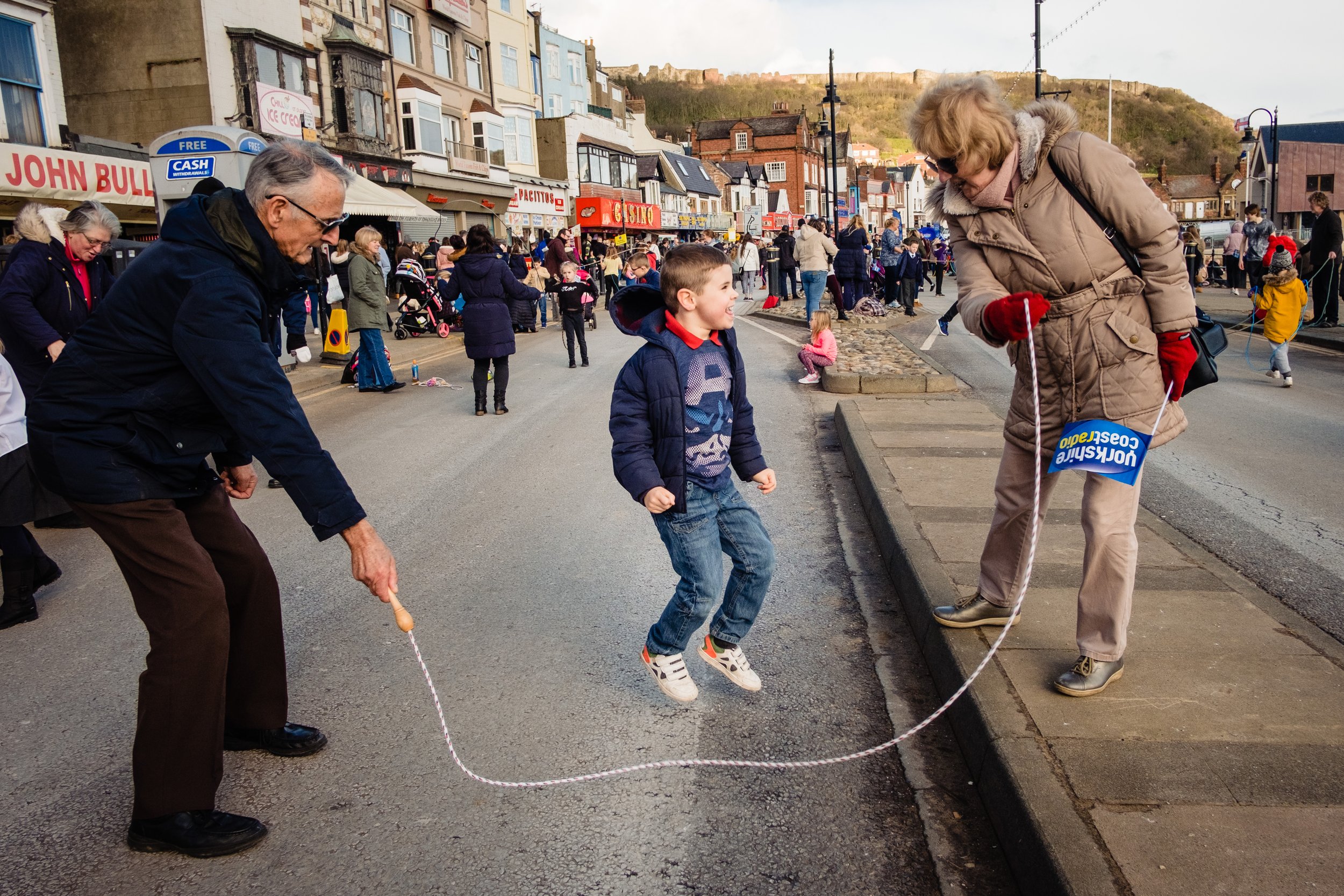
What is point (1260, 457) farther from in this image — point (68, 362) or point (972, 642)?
point (68, 362)

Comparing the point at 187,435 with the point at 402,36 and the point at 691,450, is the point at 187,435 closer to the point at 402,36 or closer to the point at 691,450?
the point at 691,450

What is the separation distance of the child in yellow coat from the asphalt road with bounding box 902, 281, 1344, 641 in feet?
1.99

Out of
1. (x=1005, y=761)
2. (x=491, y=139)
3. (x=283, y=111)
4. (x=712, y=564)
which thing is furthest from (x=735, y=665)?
(x=491, y=139)

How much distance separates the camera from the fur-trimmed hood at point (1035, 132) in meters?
3.19

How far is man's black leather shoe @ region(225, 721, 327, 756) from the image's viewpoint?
3381mm

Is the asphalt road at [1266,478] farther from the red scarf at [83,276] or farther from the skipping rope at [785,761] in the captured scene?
the red scarf at [83,276]

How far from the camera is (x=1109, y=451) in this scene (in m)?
3.15

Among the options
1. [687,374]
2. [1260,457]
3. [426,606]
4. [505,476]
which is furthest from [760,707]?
[1260,457]

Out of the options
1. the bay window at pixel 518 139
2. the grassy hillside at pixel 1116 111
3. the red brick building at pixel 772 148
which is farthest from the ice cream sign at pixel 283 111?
the grassy hillside at pixel 1116 111

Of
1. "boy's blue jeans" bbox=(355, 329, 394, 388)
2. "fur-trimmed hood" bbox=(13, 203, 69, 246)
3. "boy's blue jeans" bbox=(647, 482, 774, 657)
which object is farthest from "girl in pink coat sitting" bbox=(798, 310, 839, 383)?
"boy's blue jeans" bbox=(647, 482, 774, 657)

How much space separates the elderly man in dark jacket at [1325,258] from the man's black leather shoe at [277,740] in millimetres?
15609

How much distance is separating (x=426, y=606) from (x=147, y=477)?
2.13 metres

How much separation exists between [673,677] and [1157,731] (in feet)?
5.35

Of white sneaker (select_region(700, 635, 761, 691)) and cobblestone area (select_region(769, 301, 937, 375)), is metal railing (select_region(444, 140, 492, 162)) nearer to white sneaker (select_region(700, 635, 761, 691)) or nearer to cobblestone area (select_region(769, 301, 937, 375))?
cobblestone area (select_region(769, 301, 937, 375))
